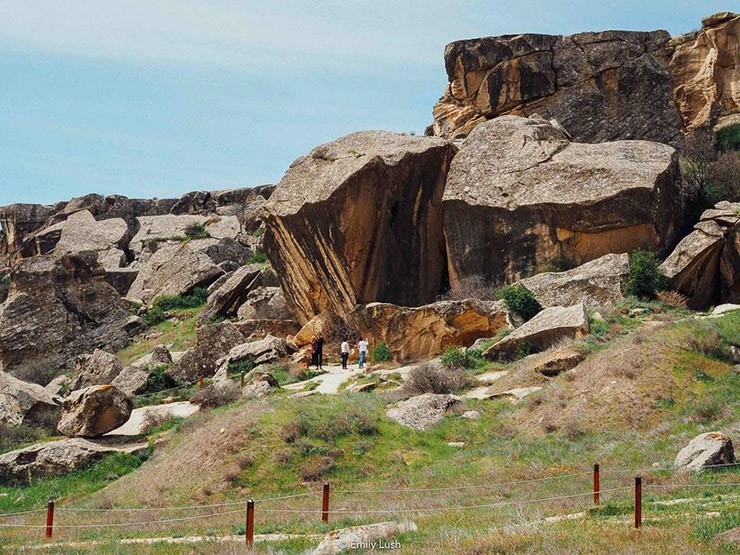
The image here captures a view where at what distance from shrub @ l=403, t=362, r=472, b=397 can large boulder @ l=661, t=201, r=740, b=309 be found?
8144 mm

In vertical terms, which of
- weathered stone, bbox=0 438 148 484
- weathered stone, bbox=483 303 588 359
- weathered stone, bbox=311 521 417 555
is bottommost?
weathered stone, bbox=0 438 148 484

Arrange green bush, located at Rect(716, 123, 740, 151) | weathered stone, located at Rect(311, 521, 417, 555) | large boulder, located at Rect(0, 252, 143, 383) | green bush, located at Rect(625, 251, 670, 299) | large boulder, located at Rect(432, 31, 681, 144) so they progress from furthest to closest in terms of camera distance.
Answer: green bush, located at Rect(716, 123, 740, 151), large boulder, located at Rect(432, 31, 681, 144), large boulder, located at Rect(0, 252, 143, 383), green bush, located at Rect(625, 251, 670, 299), weathered stone, located at Rect(311, 521, 417, 555)

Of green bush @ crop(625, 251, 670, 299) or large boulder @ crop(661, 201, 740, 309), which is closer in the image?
green bush @ crop(625, 251, 670, 299)

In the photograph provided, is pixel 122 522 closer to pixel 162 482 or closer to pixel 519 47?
pixel 162 482

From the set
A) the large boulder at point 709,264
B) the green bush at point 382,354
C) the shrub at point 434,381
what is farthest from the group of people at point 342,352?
the large boulder at point 709,264

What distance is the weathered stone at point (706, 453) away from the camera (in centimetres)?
1582

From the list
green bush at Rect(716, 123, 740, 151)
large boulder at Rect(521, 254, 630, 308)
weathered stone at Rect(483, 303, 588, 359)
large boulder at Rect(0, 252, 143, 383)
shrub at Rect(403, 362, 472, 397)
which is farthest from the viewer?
green bush at Rect(716, 123, 740, 151)

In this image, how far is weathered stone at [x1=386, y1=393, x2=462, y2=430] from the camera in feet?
73.0

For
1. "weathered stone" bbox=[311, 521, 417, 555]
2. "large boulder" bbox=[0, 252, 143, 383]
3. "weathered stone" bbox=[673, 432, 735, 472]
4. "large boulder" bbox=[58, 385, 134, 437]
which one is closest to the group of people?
"large boulder" bbox=[58, 385, 134, 437]

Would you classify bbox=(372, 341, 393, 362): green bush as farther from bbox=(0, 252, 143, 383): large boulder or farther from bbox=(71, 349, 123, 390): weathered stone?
bbox=(0, 252, 143, 383): large boulder

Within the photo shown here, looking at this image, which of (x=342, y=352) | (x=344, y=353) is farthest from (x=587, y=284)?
(x=342, y=352)

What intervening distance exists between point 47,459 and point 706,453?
15727 millimetres

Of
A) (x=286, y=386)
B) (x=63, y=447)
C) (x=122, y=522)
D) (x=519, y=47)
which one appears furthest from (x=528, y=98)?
(x=122, y=522)

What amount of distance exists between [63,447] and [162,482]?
5116mm
